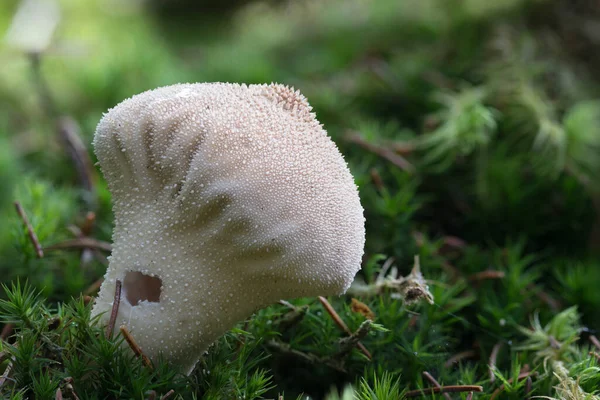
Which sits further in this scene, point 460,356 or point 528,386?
point 460,356

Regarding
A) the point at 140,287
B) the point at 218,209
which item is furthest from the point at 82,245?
the point at 218,209

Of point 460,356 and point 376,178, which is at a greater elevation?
point 376,178

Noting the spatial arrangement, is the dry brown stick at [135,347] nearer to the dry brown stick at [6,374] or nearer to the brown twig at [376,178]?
the dry brown stick at [6,374]

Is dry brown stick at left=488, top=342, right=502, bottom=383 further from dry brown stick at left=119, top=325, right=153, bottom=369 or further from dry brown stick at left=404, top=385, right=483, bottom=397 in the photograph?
dry brown stick at left=119, top=325, right=153, bottom=369

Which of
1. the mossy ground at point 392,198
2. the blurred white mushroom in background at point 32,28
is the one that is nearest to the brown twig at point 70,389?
the mossy ground at point 392,198

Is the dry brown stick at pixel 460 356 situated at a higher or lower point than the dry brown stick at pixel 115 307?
lower

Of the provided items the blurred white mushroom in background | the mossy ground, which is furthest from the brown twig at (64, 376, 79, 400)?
the blurred white mushroom in background

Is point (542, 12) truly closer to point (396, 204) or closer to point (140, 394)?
point (396, 204)

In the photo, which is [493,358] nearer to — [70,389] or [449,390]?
[449,390]
